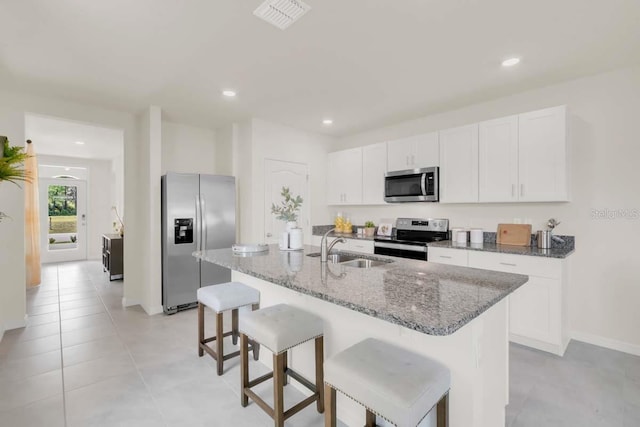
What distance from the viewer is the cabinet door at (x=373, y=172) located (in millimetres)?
4375

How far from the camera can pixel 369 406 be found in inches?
46.6

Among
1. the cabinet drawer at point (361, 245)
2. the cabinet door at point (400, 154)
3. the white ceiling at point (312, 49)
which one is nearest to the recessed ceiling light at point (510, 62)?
the white ceiling at point (312, 49)

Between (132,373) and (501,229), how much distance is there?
12.3ft

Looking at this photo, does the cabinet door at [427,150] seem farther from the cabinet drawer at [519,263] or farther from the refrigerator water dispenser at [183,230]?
the refrigerator water dispenser at [183,230]

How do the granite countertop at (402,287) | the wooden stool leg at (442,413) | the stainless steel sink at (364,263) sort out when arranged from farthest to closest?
the stainless steel sink at (364,263) → the wooden stool leg at (442,413) → the granite countertop at (402,287)

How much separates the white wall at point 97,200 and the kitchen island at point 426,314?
7.20 m

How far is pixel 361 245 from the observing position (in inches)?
167

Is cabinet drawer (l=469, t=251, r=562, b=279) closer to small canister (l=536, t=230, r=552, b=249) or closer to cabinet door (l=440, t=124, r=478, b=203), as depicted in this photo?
small canister (l=536, t=230, r=552, b=249)

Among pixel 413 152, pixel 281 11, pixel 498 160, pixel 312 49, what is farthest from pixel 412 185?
pixel 281 11

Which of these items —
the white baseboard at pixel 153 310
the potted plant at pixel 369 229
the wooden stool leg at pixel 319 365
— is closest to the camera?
the wooden stool leg at pixel 319 365

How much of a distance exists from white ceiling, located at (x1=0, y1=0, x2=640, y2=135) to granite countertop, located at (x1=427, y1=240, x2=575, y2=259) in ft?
5.36

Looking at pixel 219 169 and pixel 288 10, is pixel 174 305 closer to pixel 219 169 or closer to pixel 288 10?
pixel 219 169

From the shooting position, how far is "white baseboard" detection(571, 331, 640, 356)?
2725 millimetres

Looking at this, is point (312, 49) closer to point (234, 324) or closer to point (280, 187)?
point (280, 187)
